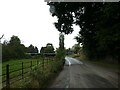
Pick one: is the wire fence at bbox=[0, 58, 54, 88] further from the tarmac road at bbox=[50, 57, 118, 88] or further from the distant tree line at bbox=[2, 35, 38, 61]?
the distant tree line at bbox=[2, 35, 38, 61]

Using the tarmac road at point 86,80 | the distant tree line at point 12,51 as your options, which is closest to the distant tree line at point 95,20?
the tarmac road at point 86,80

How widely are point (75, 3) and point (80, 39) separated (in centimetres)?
2443

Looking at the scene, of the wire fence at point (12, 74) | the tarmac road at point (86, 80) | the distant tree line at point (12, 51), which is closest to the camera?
the wire fence at point (12, 74)

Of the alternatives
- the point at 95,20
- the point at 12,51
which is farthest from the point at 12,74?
the point at 12,51

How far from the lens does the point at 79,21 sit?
1881 inches

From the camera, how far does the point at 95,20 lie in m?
43.4

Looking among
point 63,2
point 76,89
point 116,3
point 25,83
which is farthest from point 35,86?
point 63,2

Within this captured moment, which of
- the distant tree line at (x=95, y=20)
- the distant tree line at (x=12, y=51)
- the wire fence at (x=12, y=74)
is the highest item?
the distant tree line at (x=95, y=20)

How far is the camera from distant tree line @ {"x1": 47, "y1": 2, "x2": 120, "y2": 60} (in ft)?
112

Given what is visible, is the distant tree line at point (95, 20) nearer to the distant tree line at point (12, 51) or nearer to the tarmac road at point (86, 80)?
the tarmac road at point (86, 80)

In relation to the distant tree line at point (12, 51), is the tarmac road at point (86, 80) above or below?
below

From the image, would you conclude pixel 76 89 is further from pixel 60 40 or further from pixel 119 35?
pixel 60 40

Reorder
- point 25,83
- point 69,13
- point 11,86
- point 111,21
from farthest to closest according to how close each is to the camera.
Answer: point 69,13, point 111,21, point 25,83, point 11,86

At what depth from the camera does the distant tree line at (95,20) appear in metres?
34.2
